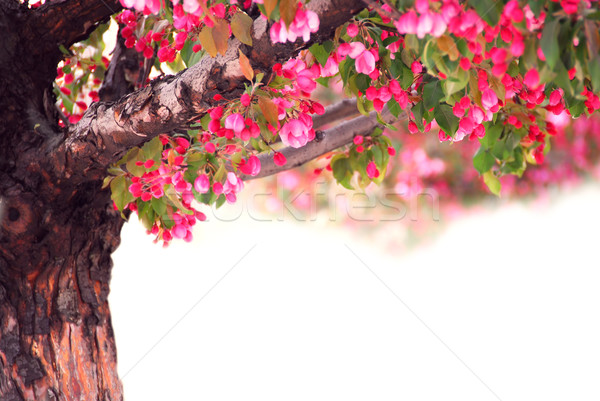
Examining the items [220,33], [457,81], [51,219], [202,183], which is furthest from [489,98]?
[51,219]

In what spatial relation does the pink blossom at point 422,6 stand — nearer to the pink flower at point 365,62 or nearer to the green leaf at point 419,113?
the pink flower at point 365,62

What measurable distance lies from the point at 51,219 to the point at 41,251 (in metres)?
0.09

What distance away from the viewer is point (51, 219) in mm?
1443

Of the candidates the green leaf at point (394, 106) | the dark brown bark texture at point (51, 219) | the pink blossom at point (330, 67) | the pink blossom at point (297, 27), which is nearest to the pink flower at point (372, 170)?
the green leaf at point (394, 106)

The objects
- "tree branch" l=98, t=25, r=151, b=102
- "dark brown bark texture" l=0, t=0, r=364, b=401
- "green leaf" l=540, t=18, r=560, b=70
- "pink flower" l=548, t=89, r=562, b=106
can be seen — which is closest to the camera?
"green leaf" l=540, t=18, r=560, b=70

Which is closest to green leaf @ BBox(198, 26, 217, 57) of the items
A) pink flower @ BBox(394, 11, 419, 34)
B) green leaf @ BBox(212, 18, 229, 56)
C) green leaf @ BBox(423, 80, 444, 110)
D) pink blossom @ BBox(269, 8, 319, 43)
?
green leaf @ BBox(212, 18, 229, 56)

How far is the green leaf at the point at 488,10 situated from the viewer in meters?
0.76

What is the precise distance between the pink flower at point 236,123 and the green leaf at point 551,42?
0.56 meters

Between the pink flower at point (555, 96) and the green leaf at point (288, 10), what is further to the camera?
the pink flower at point (555, 96)

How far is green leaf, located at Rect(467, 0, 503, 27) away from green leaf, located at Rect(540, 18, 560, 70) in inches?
2.7

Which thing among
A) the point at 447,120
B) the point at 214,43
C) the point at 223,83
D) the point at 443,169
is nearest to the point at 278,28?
the point at 214,43

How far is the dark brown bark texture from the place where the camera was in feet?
4.50

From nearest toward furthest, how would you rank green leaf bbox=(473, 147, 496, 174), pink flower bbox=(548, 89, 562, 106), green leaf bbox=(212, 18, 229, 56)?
green leaf bbox=(212, 18, 229, 56), pink flower bbox=(548, 89, 562, 106), green leaf bbox=(473, 147, 496, 174)

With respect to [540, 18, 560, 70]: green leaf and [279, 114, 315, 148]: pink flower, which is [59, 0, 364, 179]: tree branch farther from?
[540, 18, 560, 70]: green leaf
